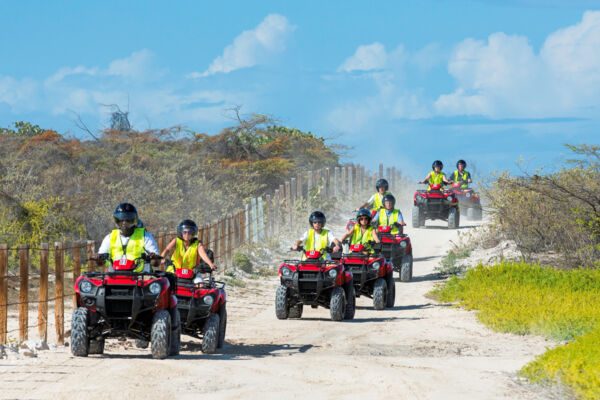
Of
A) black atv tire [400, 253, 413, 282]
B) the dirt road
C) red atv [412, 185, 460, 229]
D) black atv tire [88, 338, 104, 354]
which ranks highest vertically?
red atv [412, 185, 460, 229]

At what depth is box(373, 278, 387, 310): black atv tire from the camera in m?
17.3

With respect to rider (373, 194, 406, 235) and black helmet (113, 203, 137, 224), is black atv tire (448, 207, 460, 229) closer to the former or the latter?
rider (373, 194, 406, 235)

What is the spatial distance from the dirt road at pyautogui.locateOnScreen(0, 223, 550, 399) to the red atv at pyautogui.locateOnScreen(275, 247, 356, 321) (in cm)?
31

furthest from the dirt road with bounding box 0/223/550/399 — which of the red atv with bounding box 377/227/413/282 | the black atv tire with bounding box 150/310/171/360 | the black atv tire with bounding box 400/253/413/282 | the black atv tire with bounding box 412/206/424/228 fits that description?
the black atv tire with bounding box 412/206/424/228

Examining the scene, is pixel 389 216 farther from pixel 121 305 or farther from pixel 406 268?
pixel 121 305

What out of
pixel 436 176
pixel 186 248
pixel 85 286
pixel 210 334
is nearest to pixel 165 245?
pixel 186 248

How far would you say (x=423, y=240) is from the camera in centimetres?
3002

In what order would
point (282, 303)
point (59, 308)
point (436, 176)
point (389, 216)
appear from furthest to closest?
point (436, 176) < point (389, 216) < point (282, 303) < point (59, 308)

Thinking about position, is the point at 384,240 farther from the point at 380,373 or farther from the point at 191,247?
the point at 380,373

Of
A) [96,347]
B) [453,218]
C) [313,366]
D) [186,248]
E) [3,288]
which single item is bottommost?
[313,366]

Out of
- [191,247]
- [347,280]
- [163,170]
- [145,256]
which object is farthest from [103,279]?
[163,170]

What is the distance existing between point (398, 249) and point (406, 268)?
92 centimetres

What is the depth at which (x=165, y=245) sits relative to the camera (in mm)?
19891

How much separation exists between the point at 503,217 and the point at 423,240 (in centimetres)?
512
